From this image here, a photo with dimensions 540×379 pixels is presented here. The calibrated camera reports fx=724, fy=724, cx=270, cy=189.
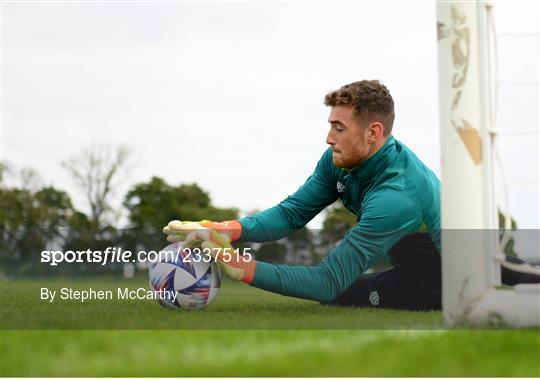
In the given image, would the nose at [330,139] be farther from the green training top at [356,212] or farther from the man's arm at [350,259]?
the man's arm at [350,259]

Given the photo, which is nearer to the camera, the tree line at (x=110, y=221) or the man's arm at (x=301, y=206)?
the man's arm at (x=301, y=206)

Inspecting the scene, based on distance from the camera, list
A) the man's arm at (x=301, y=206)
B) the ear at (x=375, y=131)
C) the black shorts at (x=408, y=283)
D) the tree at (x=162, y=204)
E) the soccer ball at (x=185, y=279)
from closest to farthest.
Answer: the soccer ball at (x=185, y=279) < the ear at (x=375, y=131) < the black shorts at (x=408, y=283) < the man's arm at (x=301, y=206) < the tree at (x=162, y=204)

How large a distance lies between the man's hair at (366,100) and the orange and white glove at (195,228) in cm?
138

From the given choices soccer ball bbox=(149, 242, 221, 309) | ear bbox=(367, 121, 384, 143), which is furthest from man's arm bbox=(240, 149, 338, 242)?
soccer ball bbox=(149, 242, 221, 309)

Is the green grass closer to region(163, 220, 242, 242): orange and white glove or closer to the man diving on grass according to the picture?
the man diving on grass

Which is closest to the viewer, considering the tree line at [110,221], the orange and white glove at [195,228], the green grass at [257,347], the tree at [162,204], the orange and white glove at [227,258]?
the green grass at [257,347]

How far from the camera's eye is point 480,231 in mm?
4207

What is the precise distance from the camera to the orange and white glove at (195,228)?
5977 millimetres

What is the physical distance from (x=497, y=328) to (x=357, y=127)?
2.35 meters

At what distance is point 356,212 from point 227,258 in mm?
1854

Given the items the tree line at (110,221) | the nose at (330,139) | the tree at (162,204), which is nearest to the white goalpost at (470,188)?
the nose at (330,139)

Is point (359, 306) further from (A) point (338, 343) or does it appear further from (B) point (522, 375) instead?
(B) point (522, 375)

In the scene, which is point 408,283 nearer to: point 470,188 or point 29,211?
point 470,188

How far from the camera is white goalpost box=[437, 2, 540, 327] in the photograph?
4.20m
